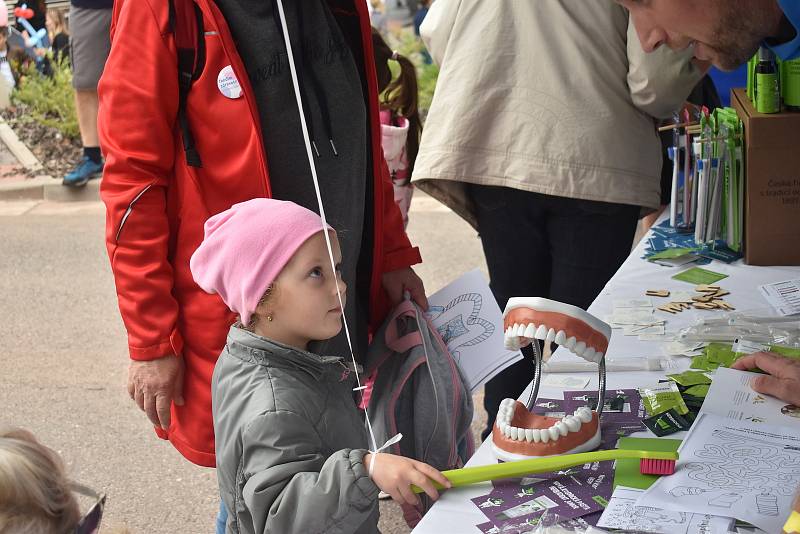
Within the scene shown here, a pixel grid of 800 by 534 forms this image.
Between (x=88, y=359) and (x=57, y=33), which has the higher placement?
(x=57, y=33)

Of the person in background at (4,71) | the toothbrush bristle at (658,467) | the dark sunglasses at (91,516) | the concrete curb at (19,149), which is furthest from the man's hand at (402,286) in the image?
the person in background at (4,71)

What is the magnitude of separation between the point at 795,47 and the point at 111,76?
1285mm

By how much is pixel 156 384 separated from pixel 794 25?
1373 mm

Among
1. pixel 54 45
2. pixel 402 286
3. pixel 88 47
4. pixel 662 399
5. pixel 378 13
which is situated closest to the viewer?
pixel 662 399

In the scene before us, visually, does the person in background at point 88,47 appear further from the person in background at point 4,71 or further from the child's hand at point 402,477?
the child's hand at point 402,477

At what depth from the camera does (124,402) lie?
160 inches

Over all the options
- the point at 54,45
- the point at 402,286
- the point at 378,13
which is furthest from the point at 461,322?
the point at 378,13

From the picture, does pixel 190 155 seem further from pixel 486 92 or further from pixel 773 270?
pixel 773 270

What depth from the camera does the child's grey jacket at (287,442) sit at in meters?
1.55

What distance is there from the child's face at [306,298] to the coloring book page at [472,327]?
49cm

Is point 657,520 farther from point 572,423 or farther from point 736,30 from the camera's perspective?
point 736,30

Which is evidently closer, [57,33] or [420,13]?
[57,33]

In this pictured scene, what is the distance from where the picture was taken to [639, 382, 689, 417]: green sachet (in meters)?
1.81

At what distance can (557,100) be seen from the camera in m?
2.58
